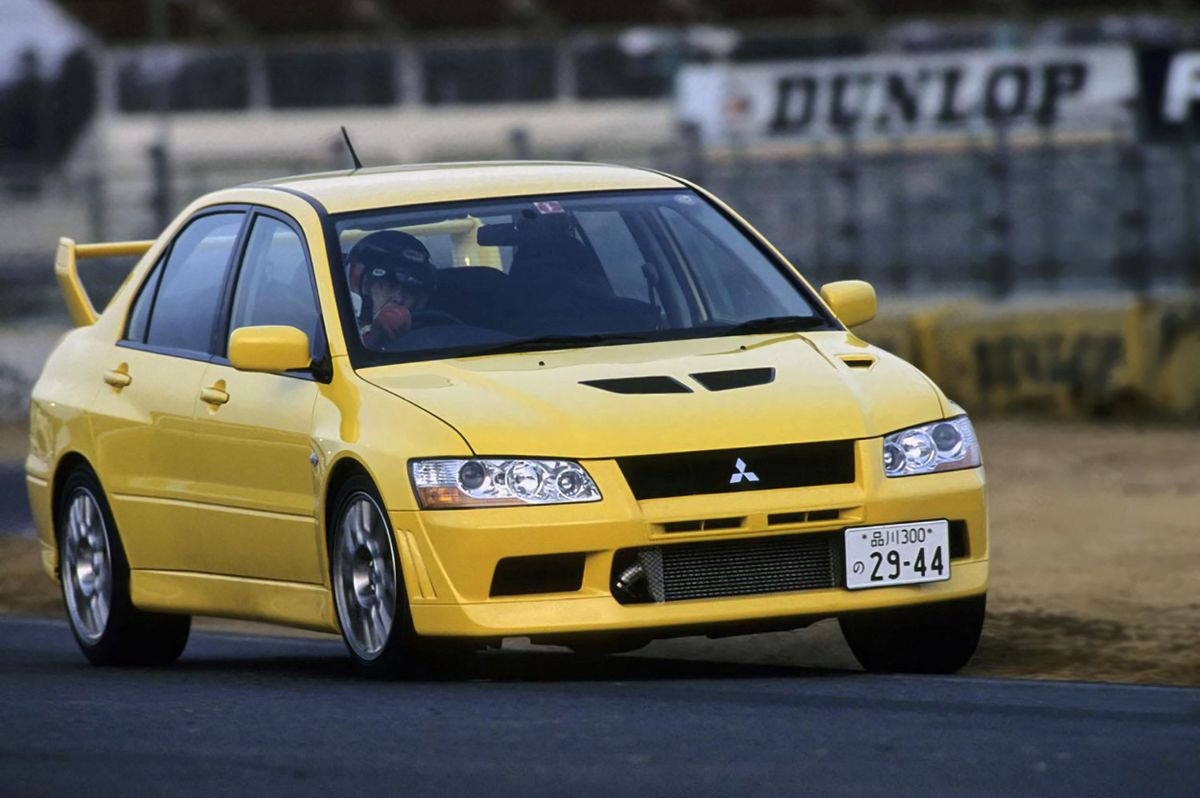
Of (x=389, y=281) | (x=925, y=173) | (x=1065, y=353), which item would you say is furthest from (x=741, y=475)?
(x=925, y=173)

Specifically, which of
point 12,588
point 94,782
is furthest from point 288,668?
point 12,588

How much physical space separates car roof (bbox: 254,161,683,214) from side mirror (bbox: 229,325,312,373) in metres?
0.65

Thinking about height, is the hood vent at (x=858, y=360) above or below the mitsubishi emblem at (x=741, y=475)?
above

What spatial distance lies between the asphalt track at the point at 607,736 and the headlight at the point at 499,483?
0.52 meters

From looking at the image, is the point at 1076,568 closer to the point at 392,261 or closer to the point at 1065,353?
the point at 392,261

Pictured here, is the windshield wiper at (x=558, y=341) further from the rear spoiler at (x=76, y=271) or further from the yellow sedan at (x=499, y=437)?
the rear spoiler at (x=76, y=271)

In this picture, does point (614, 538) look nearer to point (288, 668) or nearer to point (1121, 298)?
point (288, 668)

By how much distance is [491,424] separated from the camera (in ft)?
25.5

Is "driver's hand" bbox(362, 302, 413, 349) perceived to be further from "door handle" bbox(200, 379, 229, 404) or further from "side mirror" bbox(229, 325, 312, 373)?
"door handle" bbox(200, 379, 229, 404)

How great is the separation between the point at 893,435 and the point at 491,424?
1.10 m

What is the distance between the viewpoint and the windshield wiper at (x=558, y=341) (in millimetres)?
8406

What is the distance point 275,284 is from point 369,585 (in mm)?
1397

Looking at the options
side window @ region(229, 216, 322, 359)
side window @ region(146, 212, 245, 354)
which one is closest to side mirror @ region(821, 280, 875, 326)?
side window @ region(229, 216, 322, 359)

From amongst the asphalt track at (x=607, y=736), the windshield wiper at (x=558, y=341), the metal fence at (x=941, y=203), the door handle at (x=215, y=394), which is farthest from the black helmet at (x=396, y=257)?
the metal fence at (x=941, y=203)
